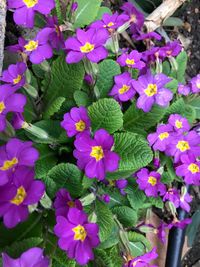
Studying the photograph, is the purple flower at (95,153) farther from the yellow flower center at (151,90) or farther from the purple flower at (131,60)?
the purple flower at (131,60)

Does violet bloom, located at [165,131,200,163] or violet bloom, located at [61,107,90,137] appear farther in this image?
violet bloom, located at [165,131,200,163]

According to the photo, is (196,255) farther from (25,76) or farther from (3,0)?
(3,0)

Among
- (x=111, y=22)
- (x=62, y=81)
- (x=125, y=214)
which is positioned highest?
(x=111, y=22)

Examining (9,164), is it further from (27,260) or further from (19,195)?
(27,260)

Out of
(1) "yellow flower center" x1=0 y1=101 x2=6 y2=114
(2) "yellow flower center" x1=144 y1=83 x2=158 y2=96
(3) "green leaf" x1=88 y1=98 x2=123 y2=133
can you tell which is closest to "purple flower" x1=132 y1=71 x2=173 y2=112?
(2) "yellow flower center" x1=144 y1=83 x2=158 y2=96

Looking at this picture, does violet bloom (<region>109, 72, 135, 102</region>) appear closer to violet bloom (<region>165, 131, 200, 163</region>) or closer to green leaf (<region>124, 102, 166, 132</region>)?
green leaf (<region>124, 102, 166, 132</region>)

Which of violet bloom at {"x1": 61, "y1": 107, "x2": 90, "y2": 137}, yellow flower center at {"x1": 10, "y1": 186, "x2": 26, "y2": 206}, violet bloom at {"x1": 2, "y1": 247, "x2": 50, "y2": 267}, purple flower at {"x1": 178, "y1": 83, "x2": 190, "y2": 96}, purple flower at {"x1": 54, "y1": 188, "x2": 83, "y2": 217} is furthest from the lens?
purple flower at {"x1": 178, "y1": 83, "x2": 190, "y2": 96}

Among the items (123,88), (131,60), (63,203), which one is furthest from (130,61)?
(63,203)
